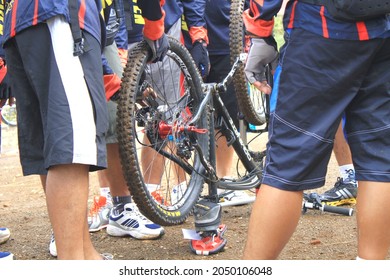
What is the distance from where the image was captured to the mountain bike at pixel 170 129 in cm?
340

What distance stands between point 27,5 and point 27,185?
13.8 feet

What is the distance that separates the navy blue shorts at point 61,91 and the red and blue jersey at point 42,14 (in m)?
0.03

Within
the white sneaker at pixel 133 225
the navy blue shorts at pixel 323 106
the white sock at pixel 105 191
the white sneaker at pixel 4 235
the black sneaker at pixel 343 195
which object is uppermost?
the navy blue shorts at pixel 323 106

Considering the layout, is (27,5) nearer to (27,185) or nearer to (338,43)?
(338,43)

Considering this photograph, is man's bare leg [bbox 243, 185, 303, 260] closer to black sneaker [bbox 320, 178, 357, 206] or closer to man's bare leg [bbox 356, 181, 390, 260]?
man's bare leg [bbox 356, 181, 390, 260]

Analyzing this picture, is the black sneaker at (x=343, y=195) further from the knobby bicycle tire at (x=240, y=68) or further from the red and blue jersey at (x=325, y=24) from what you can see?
the red and blue jersey at (x=325, y=24)

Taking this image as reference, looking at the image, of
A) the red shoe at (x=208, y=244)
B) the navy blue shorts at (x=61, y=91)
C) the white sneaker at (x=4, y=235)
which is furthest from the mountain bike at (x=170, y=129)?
the white sneaker at (x=4, y=235)

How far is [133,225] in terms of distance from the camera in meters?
4.20

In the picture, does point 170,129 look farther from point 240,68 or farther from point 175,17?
point 175,17

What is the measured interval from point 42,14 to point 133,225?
5.69ft

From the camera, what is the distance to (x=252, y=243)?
2.80 m

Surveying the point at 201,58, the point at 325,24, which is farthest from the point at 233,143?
the point at 325,24

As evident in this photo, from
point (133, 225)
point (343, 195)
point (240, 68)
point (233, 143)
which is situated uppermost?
point (240, 68)
